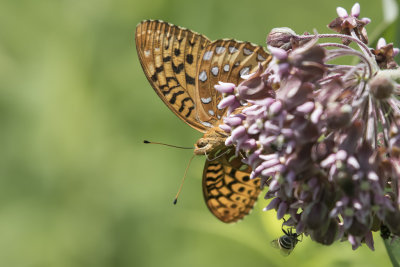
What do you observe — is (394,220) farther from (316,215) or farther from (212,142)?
(212,142)

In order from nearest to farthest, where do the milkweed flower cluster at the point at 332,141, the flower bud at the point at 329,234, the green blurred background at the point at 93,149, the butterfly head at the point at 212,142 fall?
the milkweed flower cluster at the point at 332,141
the flower bud at the point at 329,234
the butterfly head at the point at 212,142
the green blurred background at the point at 93,149

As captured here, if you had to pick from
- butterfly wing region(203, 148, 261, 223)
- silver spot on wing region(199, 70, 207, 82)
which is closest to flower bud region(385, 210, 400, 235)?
butterfly wing region(203, 148, 261, 223)

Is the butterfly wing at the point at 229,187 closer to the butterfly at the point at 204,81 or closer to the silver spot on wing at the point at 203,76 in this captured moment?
the butterfly at the point at 204,81

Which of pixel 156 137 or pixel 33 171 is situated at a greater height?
pixel 156 137

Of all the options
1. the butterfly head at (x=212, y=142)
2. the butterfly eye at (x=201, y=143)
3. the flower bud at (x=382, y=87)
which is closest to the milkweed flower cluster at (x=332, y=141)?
the flower bud at (x=382, y=87)

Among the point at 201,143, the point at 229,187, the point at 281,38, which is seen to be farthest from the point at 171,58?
the point at 281,38

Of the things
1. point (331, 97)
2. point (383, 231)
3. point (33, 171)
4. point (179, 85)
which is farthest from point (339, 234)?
point (33, 171)

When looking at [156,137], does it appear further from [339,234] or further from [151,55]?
[339,234]

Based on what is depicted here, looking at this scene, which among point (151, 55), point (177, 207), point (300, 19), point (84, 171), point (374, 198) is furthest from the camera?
point (300, 19)
